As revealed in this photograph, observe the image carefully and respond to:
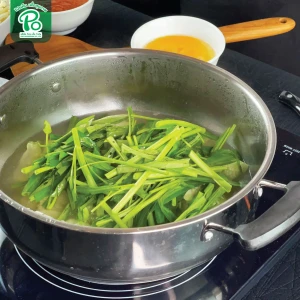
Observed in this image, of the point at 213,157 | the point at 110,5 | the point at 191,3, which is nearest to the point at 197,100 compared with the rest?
the point at 213,157

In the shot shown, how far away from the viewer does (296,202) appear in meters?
0.64

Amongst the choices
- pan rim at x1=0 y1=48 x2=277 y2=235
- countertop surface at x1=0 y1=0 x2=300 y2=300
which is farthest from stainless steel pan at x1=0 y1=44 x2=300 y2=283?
countertop surface at x1=0 y1=0 x2=300 y2=300

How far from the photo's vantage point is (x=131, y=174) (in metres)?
0.76

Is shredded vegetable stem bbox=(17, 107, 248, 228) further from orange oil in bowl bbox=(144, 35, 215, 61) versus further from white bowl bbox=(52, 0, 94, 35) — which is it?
white bowl bbox=(52, 0, 94, 35)

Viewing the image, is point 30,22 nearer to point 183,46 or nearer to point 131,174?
point 183,46

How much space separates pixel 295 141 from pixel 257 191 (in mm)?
310

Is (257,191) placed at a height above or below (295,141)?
above

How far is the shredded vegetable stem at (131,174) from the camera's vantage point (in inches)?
28.2

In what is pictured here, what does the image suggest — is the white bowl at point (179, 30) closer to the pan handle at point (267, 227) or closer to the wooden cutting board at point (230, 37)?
the wooden cutting board at point (230, 37)

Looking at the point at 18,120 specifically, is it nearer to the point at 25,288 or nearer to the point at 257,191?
the point at 25,288

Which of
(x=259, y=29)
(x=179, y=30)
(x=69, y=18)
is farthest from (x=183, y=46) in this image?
(x=69, y=18)

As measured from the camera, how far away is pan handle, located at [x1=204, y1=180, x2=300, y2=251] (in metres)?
0.60

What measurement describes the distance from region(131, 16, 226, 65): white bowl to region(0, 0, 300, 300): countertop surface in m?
0.12

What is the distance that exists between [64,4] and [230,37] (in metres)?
0.42
